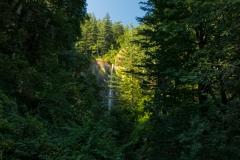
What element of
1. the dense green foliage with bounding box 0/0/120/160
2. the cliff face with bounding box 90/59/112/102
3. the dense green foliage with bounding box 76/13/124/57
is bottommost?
the dense green foliage with bounding box 0/0/120/160

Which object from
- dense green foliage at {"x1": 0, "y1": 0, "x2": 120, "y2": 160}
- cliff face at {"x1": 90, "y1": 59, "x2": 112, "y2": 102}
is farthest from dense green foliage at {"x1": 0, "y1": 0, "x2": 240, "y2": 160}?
cliff face at {"x1": 90, "y1": 59, "x2": 112, "y2": 102}

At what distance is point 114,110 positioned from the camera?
14047 mm

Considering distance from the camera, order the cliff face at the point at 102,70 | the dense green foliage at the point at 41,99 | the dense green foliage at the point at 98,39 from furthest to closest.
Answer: the dense green foliage at the point at 98,39 → the cliff face at the point at 102,70 → the dense green foliage at the point at 41,99

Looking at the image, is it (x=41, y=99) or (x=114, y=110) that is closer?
(x=41, y=99)

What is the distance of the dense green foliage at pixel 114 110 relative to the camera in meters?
5.15

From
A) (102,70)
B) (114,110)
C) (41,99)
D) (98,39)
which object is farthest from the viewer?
(98,39)

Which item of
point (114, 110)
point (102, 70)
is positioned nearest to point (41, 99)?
point (114, 110)

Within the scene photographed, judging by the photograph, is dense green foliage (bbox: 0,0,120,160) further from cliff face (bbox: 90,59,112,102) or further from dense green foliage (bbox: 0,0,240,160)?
cliff face (bbox: 90,59,112,102)

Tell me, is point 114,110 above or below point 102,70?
below

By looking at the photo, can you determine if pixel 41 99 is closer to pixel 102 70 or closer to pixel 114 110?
pixel 114 110

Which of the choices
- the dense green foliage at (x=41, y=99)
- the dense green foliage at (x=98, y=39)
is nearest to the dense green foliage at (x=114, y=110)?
the dense green foliage at (x=41, y=99)

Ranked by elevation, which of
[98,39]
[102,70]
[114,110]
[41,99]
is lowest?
[114,110]

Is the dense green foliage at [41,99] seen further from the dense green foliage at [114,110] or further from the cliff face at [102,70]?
the cliff face at [102,70]

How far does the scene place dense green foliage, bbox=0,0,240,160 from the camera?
5.15m
